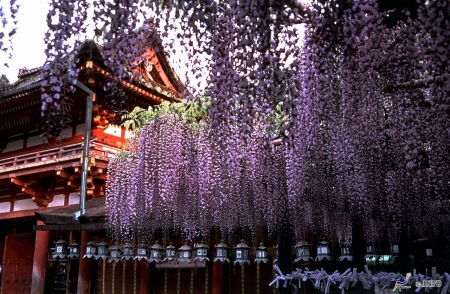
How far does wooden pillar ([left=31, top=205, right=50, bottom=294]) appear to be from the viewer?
11742 millimetres

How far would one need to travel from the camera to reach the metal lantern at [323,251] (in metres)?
8.71

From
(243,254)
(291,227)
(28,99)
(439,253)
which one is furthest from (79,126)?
(439,253)

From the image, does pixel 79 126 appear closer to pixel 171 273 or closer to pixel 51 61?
pixel 171 273

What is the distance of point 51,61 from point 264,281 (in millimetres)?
8091

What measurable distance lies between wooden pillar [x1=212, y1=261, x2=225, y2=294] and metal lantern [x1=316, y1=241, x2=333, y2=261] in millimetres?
2364

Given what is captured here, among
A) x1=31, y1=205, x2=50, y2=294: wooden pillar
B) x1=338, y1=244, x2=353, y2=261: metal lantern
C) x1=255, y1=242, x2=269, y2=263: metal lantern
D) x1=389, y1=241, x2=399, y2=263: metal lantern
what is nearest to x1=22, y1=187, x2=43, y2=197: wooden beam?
x1=31, y1=205, x2=50, y2=294: wooden pillar

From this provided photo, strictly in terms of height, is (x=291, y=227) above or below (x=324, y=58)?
below

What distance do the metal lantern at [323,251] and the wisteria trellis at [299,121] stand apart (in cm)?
36

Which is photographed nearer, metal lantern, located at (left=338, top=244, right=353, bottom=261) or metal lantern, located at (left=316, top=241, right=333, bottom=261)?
metal lantern, located at (left=316, top=241, right=333, bottom=261)

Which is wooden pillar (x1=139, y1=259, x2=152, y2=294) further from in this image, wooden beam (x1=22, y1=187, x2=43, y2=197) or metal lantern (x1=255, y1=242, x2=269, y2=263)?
wooden beam (x1=22, y1=187, x2=43, y2=197)

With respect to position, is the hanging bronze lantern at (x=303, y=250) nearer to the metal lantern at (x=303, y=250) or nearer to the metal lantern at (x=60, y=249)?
the metal lantern at (x=303, y=250)

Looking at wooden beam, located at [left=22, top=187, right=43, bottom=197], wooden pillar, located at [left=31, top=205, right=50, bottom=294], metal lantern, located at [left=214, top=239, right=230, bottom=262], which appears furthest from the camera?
wooden beam, located at [left=22, top=187, right=43, bottom=197]

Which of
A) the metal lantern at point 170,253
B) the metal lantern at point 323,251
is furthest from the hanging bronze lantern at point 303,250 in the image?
the metal lantern at point 170,253

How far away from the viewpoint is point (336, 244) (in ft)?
30.7
